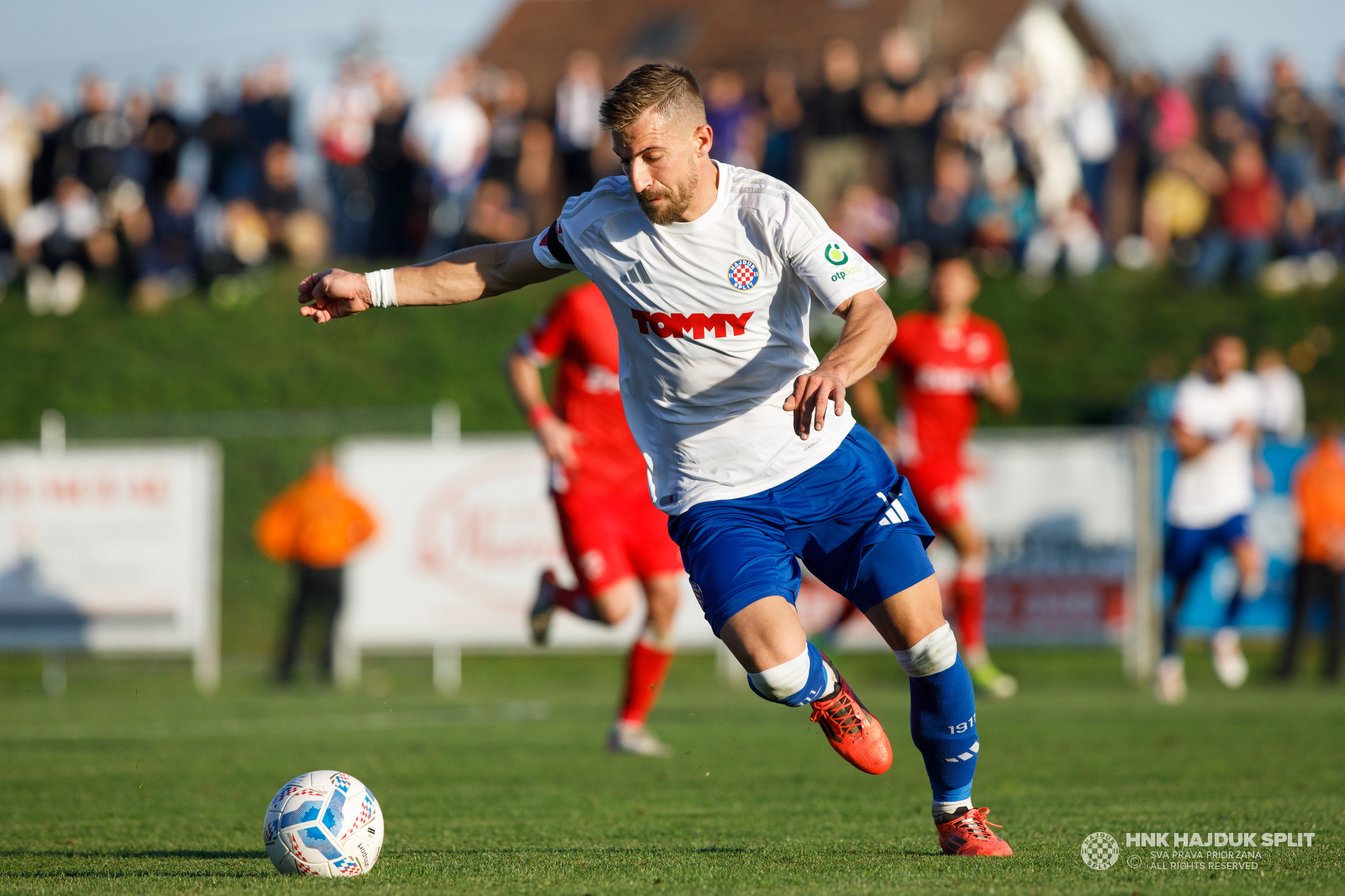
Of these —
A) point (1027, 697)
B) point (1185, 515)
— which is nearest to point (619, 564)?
point (1027, 697)

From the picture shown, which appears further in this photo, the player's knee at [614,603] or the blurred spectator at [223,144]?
the blurred spectator at [223,144]

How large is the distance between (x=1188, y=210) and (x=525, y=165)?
8.03 metres

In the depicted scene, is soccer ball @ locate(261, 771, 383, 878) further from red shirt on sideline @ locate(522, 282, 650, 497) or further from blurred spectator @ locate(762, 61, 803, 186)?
blurred spectator @ locate(762, 61, 803, 186)

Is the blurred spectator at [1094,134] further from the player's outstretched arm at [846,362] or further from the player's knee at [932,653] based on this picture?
the player's knee at [932,653]

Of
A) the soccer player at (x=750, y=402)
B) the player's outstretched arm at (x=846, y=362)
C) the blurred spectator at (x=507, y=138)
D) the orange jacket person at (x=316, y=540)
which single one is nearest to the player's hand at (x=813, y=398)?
the player's outstretched arm at (x=846, y=362)

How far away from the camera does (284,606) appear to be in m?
17.9

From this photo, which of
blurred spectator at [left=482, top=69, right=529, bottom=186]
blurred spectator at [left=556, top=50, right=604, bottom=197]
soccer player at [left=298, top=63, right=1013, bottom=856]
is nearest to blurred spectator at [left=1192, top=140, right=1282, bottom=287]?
blurred spectator at [left=556, top=50, right=604, bottom=197]

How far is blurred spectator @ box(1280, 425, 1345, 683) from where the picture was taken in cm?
1386

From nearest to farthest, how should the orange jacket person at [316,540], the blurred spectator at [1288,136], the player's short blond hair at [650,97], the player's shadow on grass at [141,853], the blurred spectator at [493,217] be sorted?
the player's short blond hair at [650,97], the player's shadow on grass at [141,853], the orange jacket person at [316,540], the blurred spectator at [1288,136], the blurred spectator at [493,217]

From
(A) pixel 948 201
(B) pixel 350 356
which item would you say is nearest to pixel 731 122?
(A) pixel 948 201

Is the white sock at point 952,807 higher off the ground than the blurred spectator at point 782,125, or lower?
lower

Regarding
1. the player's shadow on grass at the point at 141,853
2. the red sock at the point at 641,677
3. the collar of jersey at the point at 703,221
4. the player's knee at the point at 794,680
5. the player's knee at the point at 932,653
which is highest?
the collar of jersey at the point at 703,221

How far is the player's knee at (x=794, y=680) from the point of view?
15.8 ft

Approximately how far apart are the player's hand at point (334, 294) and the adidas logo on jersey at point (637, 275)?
0.88 m
